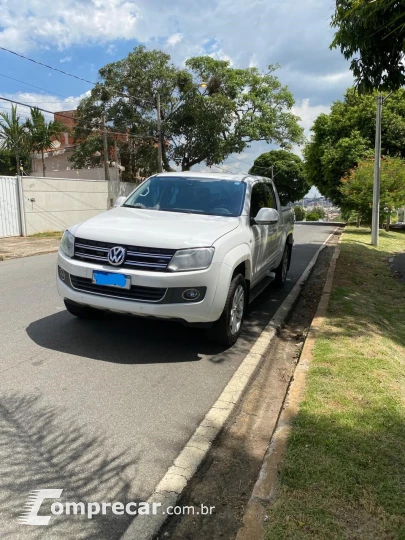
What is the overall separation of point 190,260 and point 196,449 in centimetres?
171

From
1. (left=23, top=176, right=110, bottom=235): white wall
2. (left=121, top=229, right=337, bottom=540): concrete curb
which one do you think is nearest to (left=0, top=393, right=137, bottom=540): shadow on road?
(left=121, top=229, right=337, bottom=540): concrete curb

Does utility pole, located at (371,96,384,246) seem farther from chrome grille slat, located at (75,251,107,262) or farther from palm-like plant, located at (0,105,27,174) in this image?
palm-like plant, located at (0,105,27,174)

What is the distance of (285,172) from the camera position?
62.0 meters

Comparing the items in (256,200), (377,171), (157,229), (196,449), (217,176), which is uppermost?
(377,171)

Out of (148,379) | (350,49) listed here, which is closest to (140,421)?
(148,379)

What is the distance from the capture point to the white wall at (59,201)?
58.7ft

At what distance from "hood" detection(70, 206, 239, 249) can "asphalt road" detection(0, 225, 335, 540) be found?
1156 mm

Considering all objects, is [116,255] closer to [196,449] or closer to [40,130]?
[196,449]

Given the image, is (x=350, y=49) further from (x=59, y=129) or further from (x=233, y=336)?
(x=59, y=129)

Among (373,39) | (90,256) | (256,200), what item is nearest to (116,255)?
(90,256)

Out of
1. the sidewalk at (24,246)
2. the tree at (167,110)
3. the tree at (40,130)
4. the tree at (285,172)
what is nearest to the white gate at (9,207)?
the sidewalk at (24,246)

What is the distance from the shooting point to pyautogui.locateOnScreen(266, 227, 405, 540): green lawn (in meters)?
2.23

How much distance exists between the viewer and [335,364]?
422 centimetres

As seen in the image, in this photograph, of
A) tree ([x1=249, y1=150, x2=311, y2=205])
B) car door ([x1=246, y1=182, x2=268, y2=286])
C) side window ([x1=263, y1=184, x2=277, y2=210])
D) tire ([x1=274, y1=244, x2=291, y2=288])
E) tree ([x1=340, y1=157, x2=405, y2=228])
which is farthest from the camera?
tree ([x1=249, y1=150, x2=311, y2=205])
